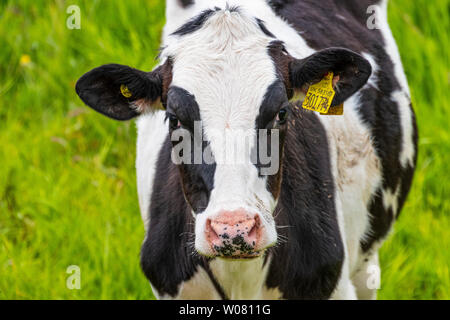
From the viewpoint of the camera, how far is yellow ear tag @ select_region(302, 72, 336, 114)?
141 inches

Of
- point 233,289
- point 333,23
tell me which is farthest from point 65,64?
point 233,289

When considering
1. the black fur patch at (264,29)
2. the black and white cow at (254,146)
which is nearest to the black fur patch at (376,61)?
the black and white cow at (254,146)

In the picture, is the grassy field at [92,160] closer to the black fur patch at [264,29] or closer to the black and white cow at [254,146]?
the black and white cow at [254,146]

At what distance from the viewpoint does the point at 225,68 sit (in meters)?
3.43

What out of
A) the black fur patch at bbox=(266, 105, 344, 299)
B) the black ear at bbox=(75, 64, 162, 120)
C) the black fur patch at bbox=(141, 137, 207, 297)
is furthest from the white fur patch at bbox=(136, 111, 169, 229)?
the black fur patch at bbox=(266, 105, 344, 299)

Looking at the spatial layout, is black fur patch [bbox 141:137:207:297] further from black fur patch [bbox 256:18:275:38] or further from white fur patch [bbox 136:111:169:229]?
black fur patch [bbox 256:18:275:38]

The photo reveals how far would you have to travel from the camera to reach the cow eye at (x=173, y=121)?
3404 millimetres

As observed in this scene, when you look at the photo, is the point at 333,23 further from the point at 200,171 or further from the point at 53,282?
the point at 53,282

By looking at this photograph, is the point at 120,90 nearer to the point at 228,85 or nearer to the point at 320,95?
the point at 228,85

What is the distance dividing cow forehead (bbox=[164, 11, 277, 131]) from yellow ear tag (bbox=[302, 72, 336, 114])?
23 cm

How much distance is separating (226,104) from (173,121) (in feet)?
0.80

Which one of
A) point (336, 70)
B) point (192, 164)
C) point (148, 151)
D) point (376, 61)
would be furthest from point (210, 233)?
point (376, 61)

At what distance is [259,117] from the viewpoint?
3314 millimetres

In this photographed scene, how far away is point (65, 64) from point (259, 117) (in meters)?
3.70
